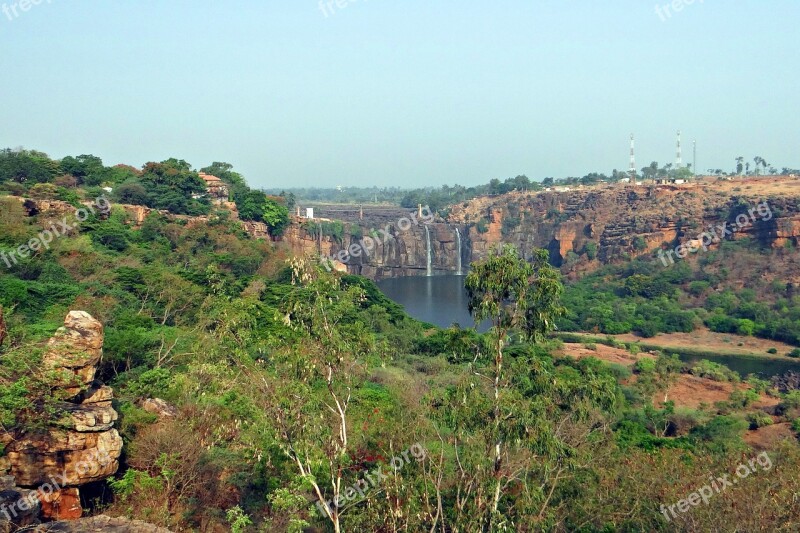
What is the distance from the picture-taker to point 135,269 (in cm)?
2170

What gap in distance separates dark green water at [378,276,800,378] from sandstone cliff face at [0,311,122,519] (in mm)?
13343

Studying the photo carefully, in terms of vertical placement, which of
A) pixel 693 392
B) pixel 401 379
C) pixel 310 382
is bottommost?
pixel 693 392

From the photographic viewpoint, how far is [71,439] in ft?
29.0

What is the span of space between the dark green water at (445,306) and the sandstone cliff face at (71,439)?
13.3 metres

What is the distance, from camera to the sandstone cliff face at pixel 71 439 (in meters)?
8.62

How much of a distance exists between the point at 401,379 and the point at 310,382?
7508 mm

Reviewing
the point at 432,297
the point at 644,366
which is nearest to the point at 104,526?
the point at 644,366

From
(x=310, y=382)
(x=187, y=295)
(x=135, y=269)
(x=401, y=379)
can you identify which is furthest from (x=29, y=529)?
(x=135, y=269)

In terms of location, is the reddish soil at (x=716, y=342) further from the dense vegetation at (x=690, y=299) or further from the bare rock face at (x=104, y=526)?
the bare rock face at (x=104, y=526)

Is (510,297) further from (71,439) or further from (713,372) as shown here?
(713,372)

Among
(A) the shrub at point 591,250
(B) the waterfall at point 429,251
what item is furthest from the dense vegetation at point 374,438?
(B) the waterfall at point 429,251

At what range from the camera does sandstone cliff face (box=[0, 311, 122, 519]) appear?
8.62 meters

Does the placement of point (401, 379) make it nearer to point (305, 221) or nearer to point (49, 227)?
point (49, 227)

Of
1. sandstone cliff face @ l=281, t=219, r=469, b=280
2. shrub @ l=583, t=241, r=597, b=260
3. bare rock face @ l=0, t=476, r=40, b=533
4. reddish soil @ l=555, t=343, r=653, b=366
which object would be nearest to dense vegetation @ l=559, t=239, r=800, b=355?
reddish soil @ l=555, t=343, r=653, b=366
